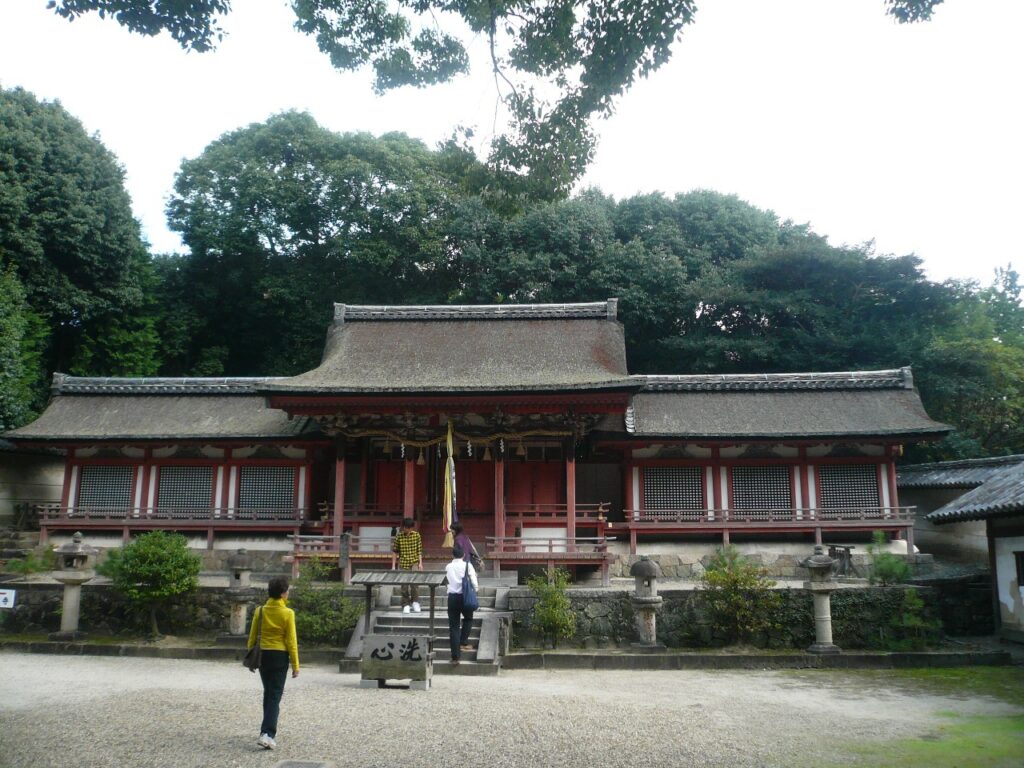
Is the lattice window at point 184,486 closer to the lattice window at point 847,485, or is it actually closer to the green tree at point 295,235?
the green tree at point 295,235

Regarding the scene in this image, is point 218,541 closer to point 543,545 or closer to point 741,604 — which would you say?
point 543,545

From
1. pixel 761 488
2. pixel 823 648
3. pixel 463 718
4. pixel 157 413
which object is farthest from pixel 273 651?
pixel 157 413

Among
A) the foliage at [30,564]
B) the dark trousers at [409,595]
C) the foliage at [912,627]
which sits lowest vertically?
the foliage at [912,627]

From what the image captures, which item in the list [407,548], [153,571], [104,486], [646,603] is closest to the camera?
[646,603]

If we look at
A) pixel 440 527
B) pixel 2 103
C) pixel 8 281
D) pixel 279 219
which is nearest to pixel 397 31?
pixel 440 527

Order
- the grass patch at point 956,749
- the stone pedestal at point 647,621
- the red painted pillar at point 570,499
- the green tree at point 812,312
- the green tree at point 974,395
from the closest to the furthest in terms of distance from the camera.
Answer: the grass patch at point 956,749 < the stone pedestal at point 647,621 < the red painted pillar at point 570,499 < the green tree at point 974,395 < the green tree at point 812,312

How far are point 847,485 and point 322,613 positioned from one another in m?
14.4

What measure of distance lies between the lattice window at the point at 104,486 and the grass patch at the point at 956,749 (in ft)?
66.3

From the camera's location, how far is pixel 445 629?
13.6 meters

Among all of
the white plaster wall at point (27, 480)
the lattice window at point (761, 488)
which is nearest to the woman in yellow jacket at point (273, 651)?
the lattice window at point (761, 488)

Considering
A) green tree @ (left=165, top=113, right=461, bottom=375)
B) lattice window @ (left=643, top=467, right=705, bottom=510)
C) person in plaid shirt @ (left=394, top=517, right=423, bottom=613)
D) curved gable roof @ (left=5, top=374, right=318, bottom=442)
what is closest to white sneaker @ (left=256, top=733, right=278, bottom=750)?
person in plaid shirt @ (left=394, top=517, right=423, bottom=613)

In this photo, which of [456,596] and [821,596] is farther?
[821,596]

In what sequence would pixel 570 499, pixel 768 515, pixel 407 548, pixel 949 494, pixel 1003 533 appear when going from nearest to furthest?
pixel 1003 533 < pixel 407 548 < pixel 570 499 < pixel 768 515 < pixel 949 494

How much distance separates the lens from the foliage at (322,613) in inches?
535
